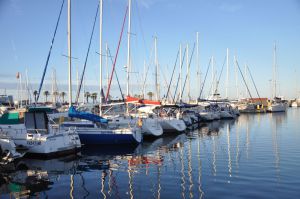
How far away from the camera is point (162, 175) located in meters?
15.9

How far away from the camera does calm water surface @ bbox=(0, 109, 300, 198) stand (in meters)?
13.0

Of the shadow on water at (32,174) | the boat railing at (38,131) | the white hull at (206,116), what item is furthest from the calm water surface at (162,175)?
the white hull at (206,116)

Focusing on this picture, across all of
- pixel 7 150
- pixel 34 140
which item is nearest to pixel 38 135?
pixel 34 140

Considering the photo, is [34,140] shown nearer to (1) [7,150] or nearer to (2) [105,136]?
(1) [7,150]

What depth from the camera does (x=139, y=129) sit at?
28.1 meters

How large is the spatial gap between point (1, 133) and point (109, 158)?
6.73 metres

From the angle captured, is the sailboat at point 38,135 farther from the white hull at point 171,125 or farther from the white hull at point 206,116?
the white hull at point 206,116

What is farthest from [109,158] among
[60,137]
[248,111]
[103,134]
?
[248,111]

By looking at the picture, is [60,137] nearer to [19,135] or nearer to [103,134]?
[19,135]

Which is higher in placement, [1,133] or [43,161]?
[1,133]

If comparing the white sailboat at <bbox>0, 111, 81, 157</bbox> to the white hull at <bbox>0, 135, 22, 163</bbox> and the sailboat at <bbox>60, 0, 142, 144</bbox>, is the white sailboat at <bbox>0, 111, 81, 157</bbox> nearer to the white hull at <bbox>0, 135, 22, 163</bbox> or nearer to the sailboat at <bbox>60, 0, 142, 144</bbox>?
the white hull at <bbox>0, 135, 22, 163</bbox>

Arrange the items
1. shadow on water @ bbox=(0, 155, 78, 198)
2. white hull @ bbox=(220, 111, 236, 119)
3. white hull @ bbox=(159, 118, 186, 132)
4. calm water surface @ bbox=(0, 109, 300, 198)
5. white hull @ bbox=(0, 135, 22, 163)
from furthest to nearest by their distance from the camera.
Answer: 1. white hull @ bbox=(220, 111, 236, 119)
2. white hull @ bbox=(159, 118, 186, 132)
3. white hull @ bbox=(0, 135, 22, 163)
4. shadow on water @ bbox=(0, 155, 78, 198)
5. calm water surface @ bbox=(0, 109, 300, 198)

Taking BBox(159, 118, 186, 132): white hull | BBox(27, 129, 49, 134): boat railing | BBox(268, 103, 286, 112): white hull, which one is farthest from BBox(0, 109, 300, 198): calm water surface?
BBox(268, 103, 286, 112): white hull

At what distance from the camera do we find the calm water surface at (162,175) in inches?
513
